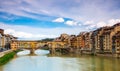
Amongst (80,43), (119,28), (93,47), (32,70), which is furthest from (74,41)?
(32,70)

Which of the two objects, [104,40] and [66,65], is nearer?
[66,65]

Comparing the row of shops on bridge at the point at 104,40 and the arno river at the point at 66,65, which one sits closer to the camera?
the arno river at the point at 66,65

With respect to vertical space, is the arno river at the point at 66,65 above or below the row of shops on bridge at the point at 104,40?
below

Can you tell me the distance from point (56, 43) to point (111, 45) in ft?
97.6

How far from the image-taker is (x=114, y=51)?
146 ft

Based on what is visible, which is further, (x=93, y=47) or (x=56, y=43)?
(x=56, y=43)

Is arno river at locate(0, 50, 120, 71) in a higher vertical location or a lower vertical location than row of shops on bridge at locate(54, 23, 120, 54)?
lower

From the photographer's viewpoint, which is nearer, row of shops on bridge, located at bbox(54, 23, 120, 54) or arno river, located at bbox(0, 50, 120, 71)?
arno river, located at bbox(0, 50, 120, 71)

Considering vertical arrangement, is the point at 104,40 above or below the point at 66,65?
above

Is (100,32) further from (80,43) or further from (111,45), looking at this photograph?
(80,43)

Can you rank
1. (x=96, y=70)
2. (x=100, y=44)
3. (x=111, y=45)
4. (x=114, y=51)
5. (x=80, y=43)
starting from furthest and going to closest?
(x=80, y=43) → (x=100, y=44) → (x=111, y=45) → (x=114, y=51) → (x=96, y=70)

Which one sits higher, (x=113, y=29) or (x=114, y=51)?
(x=113, y=29)

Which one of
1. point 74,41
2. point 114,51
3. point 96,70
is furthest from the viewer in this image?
point 74,41

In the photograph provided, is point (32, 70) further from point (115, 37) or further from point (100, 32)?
point (100, 32)
